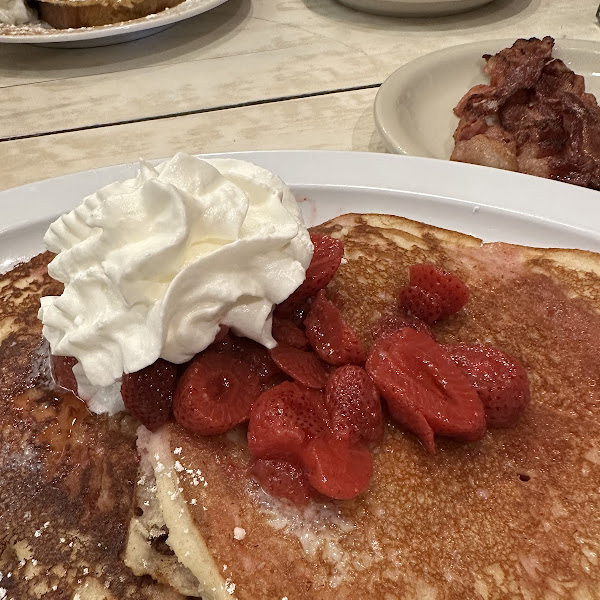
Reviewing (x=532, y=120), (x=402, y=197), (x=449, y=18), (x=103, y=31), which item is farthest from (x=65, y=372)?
(x=449, y=18)

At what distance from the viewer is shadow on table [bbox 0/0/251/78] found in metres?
2.85

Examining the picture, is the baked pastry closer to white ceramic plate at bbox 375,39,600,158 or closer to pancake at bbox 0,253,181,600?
white ceramic plate at bbox 375,39,600,158

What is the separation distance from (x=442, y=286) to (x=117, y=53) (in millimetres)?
2328

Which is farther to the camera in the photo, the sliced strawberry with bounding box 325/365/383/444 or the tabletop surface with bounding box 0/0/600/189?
the tabletop surface with bounding box 0/0/600/189

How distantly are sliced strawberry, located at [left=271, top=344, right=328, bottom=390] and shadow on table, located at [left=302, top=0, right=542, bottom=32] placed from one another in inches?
99.1

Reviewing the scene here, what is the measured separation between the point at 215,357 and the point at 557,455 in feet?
→ 2.43

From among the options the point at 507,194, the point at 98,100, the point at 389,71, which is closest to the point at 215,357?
the point at 507,194

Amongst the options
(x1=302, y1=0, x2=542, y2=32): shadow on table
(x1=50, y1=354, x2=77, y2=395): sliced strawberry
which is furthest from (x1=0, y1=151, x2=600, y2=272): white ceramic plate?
(x1=302, y1=0, x2=542, y2=32): shadow on table

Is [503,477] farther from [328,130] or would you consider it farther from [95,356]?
[328,130]

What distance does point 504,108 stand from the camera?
226 centimetres

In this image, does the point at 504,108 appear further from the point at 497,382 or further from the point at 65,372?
the point at 65,372

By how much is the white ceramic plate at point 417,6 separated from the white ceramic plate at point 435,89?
0.64 meters

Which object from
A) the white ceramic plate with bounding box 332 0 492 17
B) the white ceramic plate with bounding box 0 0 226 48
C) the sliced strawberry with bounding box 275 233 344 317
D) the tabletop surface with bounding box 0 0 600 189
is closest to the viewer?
the sliced strawberry with bounding box 275 233 344 317

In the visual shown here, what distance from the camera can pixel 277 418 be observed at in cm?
112
